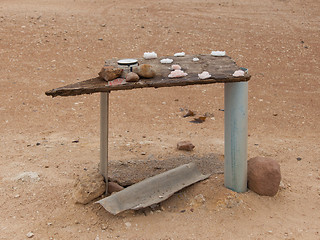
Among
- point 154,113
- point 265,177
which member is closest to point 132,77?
point 265,177

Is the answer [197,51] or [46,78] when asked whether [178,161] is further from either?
[197,51]

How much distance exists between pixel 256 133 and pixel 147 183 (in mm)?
2309

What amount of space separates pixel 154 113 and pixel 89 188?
259 cm

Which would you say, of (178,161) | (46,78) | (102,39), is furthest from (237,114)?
(102,39)

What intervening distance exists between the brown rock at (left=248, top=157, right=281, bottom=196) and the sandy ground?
86 millimetres

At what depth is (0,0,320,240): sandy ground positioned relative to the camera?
3.39m

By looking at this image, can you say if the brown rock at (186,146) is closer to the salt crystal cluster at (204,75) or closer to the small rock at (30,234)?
the salt crystal cluster at (204,75)

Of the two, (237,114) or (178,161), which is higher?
(237,114)

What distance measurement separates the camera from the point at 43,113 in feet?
19.6

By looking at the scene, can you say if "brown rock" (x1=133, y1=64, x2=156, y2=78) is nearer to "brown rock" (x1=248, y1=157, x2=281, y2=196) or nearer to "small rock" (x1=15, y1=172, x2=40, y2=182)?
"brown rock" (x1=248, y1=157, x2=281, y2=196)

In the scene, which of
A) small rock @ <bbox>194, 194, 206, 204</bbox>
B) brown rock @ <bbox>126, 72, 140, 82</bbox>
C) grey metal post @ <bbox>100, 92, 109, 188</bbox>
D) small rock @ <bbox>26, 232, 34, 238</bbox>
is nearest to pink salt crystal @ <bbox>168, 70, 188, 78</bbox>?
brown rock @ <bbox>126, 72, 140, 82</bbox>

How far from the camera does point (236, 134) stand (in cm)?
353

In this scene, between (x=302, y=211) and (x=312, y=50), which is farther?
(x=312, y=50)

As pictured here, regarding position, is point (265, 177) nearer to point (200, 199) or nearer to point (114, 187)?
point (200, 199)
